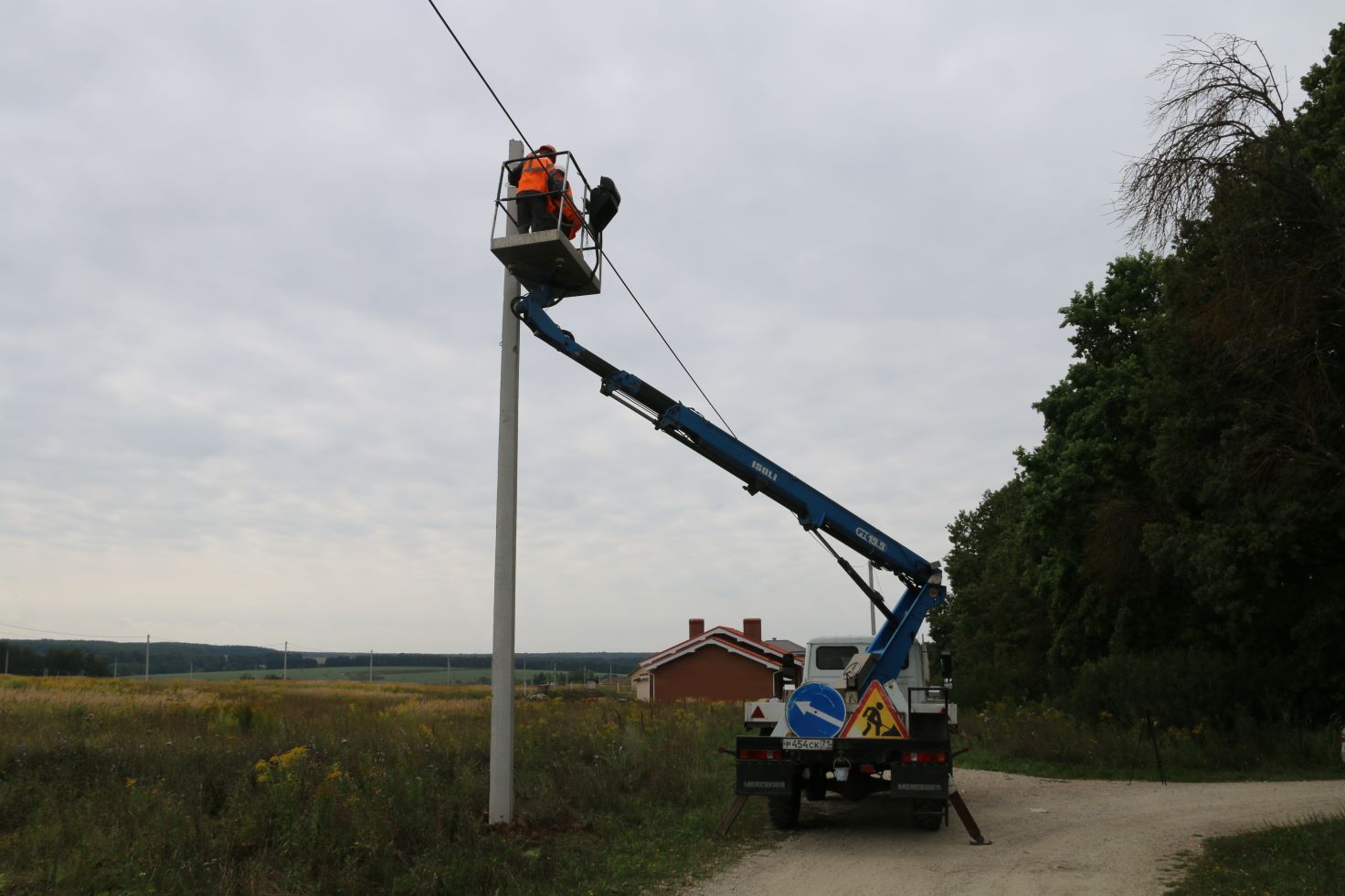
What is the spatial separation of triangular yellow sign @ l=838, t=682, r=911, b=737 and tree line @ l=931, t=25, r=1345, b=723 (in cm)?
520

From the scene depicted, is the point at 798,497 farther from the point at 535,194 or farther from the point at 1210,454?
the point at 1210,454

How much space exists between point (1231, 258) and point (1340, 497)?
7.43 metres

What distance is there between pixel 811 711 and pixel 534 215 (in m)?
6.73

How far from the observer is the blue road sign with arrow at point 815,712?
11.5 m

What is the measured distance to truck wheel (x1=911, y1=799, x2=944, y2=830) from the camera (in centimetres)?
1108

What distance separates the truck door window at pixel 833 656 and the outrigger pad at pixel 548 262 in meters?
6.51

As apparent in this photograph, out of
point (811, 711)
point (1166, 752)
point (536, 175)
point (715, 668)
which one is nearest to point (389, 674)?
point (715, 668)

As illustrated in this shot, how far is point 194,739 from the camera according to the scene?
13.8 m

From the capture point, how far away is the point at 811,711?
11570 millimetres

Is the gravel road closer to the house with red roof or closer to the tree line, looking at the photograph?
the tree line

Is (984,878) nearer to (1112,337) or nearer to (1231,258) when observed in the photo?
(1231,258)

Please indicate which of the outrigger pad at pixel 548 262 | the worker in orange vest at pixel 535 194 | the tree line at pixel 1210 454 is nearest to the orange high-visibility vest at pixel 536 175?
the worker in orange vest at pixel 535 194

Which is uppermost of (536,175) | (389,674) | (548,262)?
(536,175)

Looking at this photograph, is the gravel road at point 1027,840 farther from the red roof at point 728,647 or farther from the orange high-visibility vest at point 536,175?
the red roof at point 728,647
